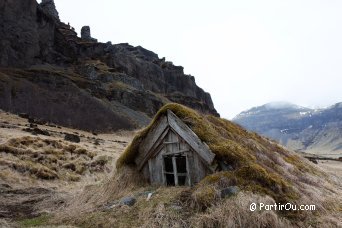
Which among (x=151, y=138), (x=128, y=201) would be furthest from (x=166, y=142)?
(x=128, y=201)

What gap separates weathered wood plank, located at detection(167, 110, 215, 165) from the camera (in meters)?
12.4

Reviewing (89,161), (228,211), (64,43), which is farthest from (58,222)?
(64,43)

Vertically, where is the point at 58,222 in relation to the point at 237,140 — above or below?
below

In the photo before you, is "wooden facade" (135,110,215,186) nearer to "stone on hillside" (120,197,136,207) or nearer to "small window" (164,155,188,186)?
"small window" (164,155,188,186)

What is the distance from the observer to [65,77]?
365ft

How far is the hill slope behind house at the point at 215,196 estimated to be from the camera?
10211 mm

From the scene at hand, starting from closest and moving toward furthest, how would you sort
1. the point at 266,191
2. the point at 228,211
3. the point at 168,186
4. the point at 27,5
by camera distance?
1. the point at 228,211
2. the point at 266,191
3. the point at 168,186
4. the point at 27,5

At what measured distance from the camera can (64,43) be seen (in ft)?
461

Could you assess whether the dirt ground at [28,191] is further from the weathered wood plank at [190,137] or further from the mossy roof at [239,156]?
the weathered wood plank at [190,137]

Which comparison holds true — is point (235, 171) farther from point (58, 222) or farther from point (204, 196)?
point (58, 222)

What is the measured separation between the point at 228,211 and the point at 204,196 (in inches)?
41.8

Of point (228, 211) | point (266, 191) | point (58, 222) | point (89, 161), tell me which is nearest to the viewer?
point (228, 211)

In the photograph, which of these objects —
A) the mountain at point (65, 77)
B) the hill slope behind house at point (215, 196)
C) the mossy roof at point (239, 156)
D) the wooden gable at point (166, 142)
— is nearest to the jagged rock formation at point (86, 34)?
the mountain at point (65, 77)

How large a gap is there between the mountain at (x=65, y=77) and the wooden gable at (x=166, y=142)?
62.0m
